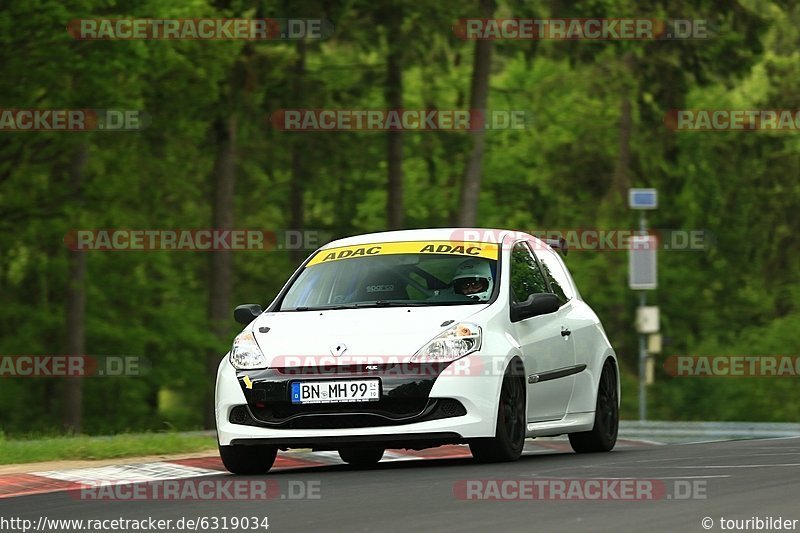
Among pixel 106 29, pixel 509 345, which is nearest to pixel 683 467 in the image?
pixel 509 345

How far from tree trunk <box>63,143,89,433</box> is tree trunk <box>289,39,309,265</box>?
454 cm

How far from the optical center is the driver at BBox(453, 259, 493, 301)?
12.4m

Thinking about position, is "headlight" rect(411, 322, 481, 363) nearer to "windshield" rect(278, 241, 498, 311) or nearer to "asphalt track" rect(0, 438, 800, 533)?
"windshield" rect(278, 241, 498, 311)

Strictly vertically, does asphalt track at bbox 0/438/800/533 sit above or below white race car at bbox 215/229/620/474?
below

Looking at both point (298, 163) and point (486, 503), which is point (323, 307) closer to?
point (486, 503)

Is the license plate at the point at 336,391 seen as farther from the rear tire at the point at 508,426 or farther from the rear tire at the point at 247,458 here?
the rear tire at the point at 508,426

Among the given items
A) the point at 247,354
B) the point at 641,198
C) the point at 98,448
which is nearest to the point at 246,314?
the point at 247,354

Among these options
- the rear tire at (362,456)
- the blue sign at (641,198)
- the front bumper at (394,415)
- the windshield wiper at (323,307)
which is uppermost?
the blue sign at (641,198)

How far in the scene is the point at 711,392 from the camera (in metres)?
33.8

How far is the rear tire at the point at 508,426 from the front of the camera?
38.4 ft

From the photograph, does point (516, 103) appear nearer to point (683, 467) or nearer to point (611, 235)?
point (611, 235)

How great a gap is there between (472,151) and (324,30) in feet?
12.0

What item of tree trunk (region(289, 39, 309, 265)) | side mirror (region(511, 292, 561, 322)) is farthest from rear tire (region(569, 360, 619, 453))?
tree trunk (region(289, 39, 309, 265))

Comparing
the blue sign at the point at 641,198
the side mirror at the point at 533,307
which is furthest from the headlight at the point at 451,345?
the blue sign at the point at 641,198
